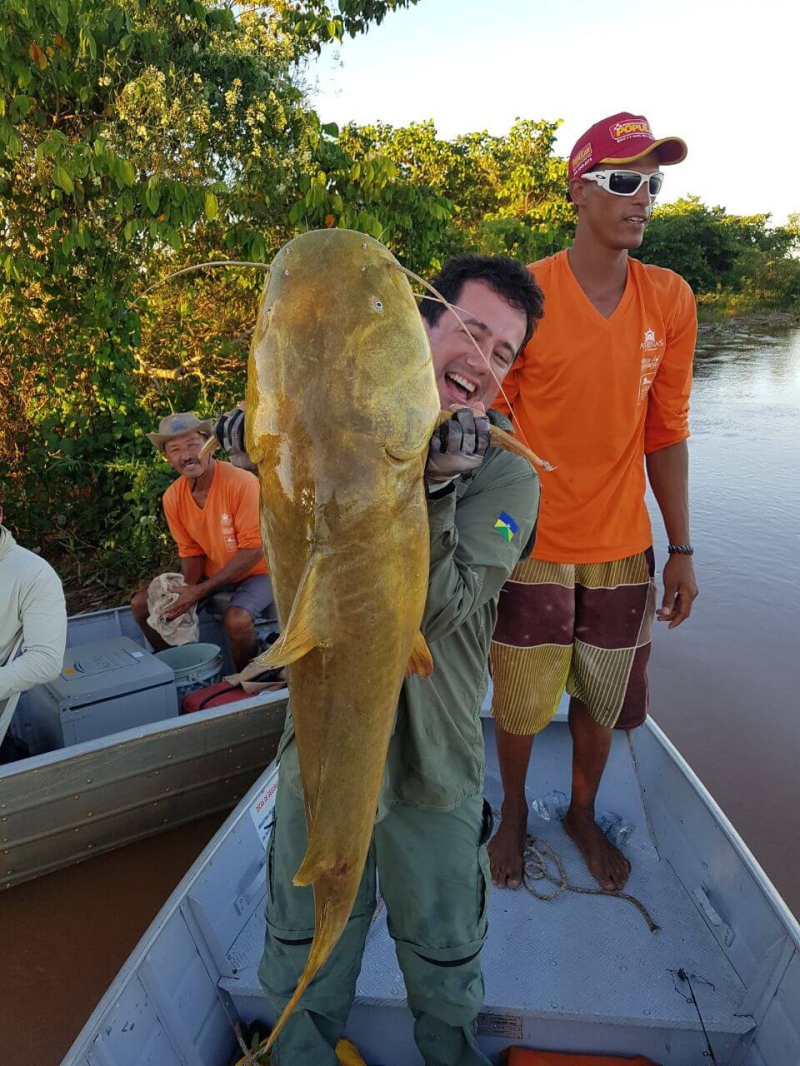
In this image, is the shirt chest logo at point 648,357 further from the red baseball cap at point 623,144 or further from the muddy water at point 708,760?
the muddy water at point 708,760

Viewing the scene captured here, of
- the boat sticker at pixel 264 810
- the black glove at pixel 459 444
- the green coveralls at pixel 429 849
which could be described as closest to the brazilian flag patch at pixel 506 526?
the green coveralls at pixel 429 849

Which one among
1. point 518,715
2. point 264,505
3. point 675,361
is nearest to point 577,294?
point 675,361

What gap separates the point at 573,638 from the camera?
9.20 ft

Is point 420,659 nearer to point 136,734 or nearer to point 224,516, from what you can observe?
point 136,734

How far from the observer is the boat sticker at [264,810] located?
2891 millimetres

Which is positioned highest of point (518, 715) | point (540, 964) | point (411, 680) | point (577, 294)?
point (577, 294)

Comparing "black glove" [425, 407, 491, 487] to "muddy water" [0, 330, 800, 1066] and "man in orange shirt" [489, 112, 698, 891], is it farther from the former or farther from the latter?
"muddy water" [0, 330, 800, 1066]

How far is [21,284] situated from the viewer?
669 cm

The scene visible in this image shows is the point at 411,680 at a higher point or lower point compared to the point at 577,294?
lower

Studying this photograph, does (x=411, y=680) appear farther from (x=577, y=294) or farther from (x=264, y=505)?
(x=577, y=294)

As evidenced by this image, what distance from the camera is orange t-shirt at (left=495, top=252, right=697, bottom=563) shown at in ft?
8.44

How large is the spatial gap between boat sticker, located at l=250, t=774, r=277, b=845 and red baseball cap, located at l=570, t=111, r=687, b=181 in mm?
2706

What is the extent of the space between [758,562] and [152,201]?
21.4 feet

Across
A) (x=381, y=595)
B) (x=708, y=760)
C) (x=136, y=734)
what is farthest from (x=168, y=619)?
(x=381, y=595)
